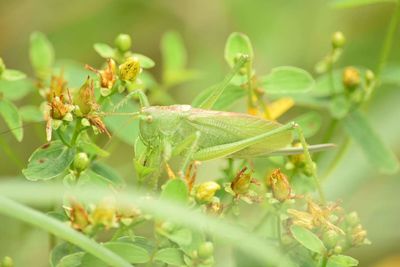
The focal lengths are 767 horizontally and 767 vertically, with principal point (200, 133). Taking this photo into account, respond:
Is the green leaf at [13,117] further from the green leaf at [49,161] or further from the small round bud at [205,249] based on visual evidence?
the small round bud at [205,249]

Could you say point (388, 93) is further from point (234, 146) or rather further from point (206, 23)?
point (234, 146)

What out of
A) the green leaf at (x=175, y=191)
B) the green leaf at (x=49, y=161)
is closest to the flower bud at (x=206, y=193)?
the green leaf at (x=175, y=191)

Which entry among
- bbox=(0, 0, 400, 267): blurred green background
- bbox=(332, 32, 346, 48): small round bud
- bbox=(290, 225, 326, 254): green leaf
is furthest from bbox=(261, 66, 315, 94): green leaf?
bbox=(0, 0, 400, 267): blurred green background

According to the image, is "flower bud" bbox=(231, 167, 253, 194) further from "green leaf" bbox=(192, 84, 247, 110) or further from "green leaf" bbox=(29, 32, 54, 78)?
"green leaf" bbox=(29, 32, 54, 78)

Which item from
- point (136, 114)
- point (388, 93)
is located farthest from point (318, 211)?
point (388, 93)

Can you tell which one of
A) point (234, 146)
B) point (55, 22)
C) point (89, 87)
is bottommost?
point (55, 22)

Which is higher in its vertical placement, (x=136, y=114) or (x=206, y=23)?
(x=136, y=114)
